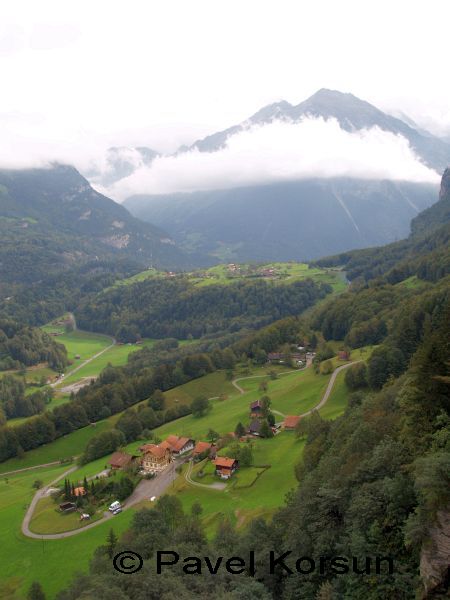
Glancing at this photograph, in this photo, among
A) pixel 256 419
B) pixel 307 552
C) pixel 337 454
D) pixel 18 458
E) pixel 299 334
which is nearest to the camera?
pixel 307 552

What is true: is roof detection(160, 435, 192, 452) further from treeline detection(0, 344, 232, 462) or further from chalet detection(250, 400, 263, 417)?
treeline detection(0, 344, 232, 462)

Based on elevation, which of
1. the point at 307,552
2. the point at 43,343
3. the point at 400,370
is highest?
the point at 307,552

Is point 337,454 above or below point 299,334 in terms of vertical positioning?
above

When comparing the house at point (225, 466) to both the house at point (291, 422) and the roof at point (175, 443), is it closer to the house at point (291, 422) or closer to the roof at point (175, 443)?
the house at point (291, 422)

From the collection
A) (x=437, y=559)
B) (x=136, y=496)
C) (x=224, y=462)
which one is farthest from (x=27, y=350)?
(x=437, y=559)

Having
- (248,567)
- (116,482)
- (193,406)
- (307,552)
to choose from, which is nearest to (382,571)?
(307,552)

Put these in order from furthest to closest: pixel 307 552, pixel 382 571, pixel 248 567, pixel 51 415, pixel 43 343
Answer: pixel 43 343, pixel 51 415, pixel 248 567, pixel 307 552, pixel 382 571

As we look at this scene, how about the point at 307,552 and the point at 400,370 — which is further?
the point at 400,370

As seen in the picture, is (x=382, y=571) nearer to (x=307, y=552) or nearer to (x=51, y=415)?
(x=307, y=552)
